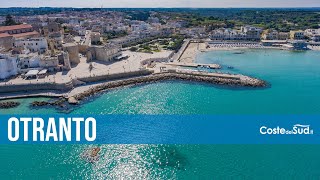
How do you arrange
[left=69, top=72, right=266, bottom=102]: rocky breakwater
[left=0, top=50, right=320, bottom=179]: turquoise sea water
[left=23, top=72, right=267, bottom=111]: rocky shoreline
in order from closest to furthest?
[left=0, top=50, right=320, bottom=179]: turquoise sea water < [left=23, top=72, right=267, bottom=111]: rocky shoreline < [left=69, top=72, right=266, bottom=102]: rocky breakwater

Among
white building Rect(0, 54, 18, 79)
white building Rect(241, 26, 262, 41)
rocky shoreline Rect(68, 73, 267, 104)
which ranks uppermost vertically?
white building Rect(241, 26, 262, 41)

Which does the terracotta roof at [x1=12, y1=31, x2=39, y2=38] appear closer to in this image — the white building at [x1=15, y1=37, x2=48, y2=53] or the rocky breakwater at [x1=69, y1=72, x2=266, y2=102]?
the white building at [x1=15, y1=37, x2=48, y2=53]

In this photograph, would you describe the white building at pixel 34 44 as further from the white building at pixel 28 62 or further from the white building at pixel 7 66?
the white building at pixel 7 66

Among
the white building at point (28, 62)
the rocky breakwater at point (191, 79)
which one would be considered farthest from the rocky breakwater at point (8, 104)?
the white building at point (28, 62)

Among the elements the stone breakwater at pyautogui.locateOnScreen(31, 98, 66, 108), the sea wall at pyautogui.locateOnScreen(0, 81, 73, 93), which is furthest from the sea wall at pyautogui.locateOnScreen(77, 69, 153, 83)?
the stone breakwater at pyautogui.locateOnScreen(31, 98, 66, 108)

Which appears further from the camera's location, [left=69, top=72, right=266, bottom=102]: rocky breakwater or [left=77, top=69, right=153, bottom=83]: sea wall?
[left=77, top=69, right=153, bottom=83]: sea wall

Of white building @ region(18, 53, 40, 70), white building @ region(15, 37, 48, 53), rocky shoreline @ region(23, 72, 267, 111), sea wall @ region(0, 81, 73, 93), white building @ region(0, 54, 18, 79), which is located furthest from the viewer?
white building @ region(15, 37, 48, 53)

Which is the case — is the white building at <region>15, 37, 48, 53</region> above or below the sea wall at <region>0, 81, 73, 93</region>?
above

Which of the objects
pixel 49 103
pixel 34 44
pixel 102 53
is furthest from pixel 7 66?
pixel 102 53

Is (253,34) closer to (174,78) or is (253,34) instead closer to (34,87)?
(174,78)
